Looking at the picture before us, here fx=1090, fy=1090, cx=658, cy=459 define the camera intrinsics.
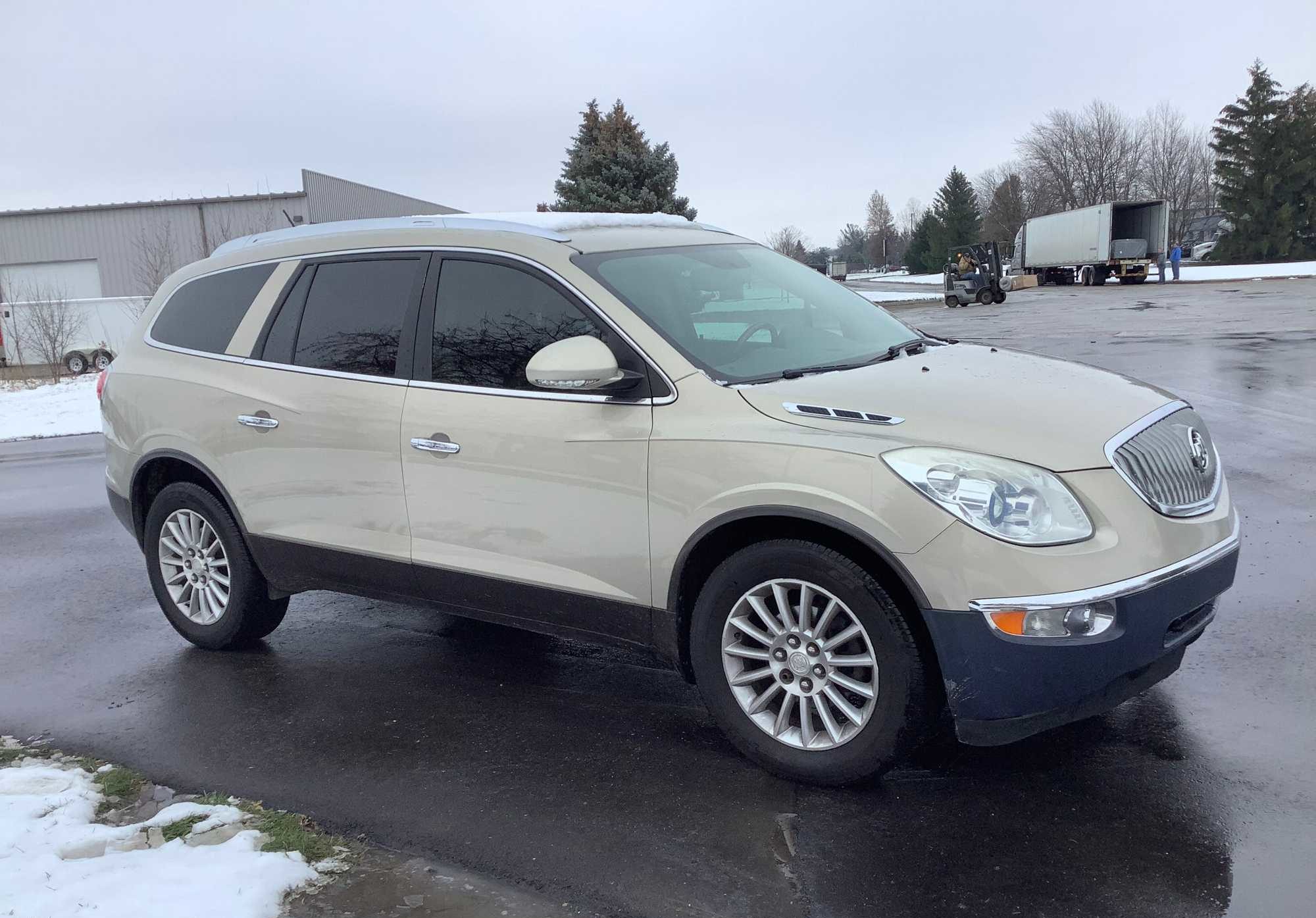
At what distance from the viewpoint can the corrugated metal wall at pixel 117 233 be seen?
4419cm

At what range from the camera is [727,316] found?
169 inches

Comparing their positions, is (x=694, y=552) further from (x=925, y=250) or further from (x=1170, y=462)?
(x=925, y=250)

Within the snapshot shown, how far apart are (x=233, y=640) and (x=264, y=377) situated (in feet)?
4.53

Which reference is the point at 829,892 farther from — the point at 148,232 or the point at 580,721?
the point at 148,232

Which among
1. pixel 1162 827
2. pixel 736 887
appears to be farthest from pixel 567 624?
pixel 1162 827

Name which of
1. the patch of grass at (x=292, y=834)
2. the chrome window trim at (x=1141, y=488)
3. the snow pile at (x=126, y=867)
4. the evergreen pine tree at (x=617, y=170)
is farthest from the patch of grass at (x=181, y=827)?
the evergreen pine tree at (x=617, y=170)

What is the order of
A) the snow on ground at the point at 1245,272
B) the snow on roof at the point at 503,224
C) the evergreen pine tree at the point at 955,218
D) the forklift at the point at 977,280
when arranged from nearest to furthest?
the snow on roof at the point at 503,224 < the forklift at the point at 977,280 < the snow on ground at the point at 1245,272 < the evergreen pine tree at the point at 955,218

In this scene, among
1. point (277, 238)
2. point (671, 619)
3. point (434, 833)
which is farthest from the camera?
point (277, 238)

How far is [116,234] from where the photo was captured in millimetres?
46062

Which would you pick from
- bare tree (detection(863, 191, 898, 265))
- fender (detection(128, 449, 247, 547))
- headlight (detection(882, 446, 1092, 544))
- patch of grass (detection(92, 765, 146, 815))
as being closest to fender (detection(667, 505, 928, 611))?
headlight (detection(882, 446, 1092, 544))

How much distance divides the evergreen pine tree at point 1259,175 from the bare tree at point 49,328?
203 ft

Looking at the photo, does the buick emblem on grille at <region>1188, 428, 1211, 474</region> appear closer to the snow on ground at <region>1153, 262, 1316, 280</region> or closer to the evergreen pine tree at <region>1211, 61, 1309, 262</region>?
the snow on ground at <region>1153, 262, 1316, 280</region>

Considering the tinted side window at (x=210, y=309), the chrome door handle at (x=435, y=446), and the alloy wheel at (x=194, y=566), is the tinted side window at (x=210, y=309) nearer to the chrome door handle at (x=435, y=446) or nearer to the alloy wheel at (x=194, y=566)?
the alloy wheel at (x=194, y=566)

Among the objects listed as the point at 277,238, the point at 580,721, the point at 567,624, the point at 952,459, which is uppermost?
the point at 277,238
